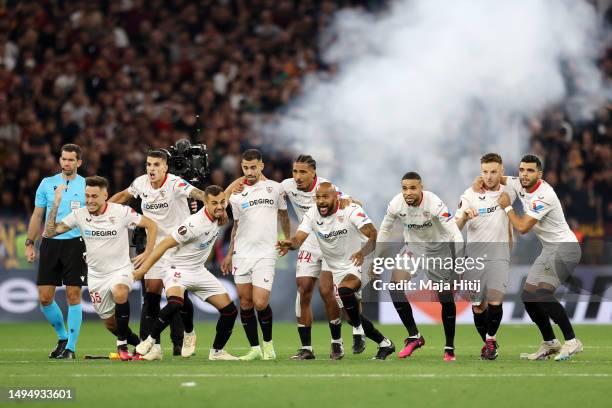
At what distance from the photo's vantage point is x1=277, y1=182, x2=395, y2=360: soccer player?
38.2 ft

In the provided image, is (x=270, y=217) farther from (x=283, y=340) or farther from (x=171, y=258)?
(x=283, y=340)

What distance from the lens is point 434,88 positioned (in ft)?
71.9

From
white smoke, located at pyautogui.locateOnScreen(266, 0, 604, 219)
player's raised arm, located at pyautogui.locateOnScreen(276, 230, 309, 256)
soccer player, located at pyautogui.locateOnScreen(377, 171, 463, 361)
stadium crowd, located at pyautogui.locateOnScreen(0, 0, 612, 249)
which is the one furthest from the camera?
white smoke, located at pyautogui.locateOnScreen(266, 0, 604, 219)

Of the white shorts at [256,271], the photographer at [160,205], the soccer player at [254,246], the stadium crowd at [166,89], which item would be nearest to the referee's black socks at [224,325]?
the soccer player at [254,246]

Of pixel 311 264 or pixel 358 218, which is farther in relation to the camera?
pixel 311 264

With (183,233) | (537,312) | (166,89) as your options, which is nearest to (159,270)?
(183,233)

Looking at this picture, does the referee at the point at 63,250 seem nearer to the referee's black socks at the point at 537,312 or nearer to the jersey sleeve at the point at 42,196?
the jersey sleeve at the point at 42,196

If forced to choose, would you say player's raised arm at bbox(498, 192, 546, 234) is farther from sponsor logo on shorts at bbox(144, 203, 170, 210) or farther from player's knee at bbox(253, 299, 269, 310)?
sponsor logo on shorts at bbox(144, 203, 170, 210)

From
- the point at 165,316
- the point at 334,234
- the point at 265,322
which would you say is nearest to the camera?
the point at 165,316

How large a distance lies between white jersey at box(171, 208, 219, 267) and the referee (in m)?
1.26

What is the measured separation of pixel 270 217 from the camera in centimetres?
1241

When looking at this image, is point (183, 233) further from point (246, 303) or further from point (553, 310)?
point (553, 310)

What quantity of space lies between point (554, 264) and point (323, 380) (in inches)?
131

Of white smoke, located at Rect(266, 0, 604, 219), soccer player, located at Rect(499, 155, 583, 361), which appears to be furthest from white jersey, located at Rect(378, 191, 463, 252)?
white smoke, located at Rect(266, 0, 604, 219)
